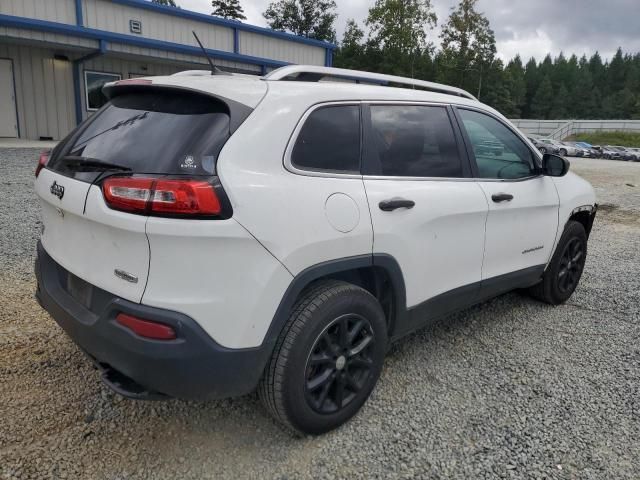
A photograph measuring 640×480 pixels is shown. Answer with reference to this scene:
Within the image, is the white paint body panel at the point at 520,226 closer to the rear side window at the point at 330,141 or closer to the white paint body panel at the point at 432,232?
the white paint body panel at the point at 432,232

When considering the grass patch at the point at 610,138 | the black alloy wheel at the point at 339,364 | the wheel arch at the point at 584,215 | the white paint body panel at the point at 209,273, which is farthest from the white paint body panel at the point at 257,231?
the grass patch at the point at 610,138

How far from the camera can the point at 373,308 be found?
104 inches

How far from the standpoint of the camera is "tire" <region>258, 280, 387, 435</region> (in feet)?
7.62

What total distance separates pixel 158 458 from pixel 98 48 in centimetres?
1588

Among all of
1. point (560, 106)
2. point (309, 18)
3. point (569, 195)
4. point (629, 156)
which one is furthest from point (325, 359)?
point (560, 106)

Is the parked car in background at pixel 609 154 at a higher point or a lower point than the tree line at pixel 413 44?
lower

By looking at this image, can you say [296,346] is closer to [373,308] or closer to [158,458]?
[373,308]

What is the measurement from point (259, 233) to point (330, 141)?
0.72m

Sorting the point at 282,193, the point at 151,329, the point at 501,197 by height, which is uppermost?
the point at 282,193

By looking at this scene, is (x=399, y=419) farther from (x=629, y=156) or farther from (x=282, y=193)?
(x=629, y=156)

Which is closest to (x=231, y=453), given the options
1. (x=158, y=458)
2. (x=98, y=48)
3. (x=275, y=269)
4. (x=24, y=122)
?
(x=158, y=458)

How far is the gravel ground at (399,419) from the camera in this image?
7.84ft

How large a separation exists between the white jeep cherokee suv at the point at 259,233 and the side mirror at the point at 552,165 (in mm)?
1029

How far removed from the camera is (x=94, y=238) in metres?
2.22
